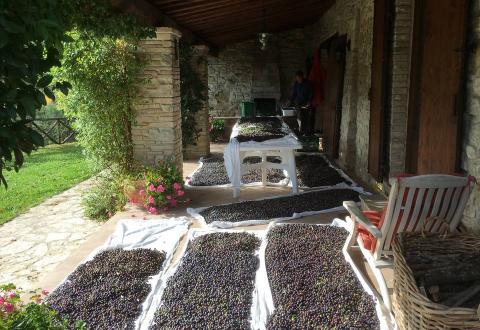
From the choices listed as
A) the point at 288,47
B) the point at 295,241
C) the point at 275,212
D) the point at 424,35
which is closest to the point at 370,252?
the point at 295,241

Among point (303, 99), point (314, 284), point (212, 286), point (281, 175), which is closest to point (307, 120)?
point (303, 99)

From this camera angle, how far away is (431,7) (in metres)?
3.56

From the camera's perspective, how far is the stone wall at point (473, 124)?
293 cm

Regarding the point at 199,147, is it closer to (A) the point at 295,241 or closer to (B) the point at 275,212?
(B) the point at 275,212

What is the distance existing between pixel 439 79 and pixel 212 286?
7.45 ft

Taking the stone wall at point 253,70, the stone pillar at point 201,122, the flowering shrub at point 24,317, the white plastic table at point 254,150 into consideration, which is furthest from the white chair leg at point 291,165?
the stone wall at point 253,70

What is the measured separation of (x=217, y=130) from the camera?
10945 mm

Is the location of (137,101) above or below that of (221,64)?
below

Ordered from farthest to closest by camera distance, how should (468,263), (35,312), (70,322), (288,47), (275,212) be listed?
(288,47)
(275,212)
(70,322)
(468,263)
(35,312)

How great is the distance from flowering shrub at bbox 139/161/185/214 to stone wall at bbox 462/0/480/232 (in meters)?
2.96

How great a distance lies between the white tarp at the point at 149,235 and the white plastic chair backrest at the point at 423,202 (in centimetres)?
171

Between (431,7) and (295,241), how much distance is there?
2.19 m

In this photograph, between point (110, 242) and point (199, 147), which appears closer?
point (110, 242)

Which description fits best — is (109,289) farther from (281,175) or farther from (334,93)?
(334,93)
